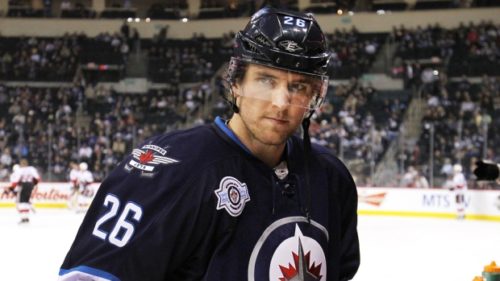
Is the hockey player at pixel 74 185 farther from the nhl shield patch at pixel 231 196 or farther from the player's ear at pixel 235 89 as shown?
the nhl shield patch at pixel 231 196

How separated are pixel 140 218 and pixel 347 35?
25.6 meters

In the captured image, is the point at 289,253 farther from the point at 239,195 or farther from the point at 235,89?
the point at 235,89

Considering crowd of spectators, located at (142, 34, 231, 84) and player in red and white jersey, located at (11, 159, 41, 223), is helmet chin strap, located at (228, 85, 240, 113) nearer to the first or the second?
player in red and white jersey, located at (11, 159, 41, 223)

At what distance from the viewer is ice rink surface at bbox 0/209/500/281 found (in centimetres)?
807

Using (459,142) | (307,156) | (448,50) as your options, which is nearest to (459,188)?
(459,142)

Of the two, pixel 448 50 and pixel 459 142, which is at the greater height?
pixel 448 50

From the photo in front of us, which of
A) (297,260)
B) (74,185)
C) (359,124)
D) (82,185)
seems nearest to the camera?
(297,260)

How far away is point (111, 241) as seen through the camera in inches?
65.8

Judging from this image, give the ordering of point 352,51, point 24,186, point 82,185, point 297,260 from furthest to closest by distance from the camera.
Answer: point 352,51, point 82,185, point 24,186, point 297,260

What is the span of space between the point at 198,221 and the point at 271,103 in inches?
13.6

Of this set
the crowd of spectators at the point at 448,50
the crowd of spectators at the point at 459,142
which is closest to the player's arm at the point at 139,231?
the crowd of spectators at the point at 459,142

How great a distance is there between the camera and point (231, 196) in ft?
5.63

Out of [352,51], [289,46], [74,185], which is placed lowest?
[74,185]

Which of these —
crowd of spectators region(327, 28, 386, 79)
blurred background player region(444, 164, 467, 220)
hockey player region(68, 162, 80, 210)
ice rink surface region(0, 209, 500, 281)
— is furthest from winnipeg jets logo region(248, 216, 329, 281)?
crowd of spectators region(327, 28, 386, 79)
